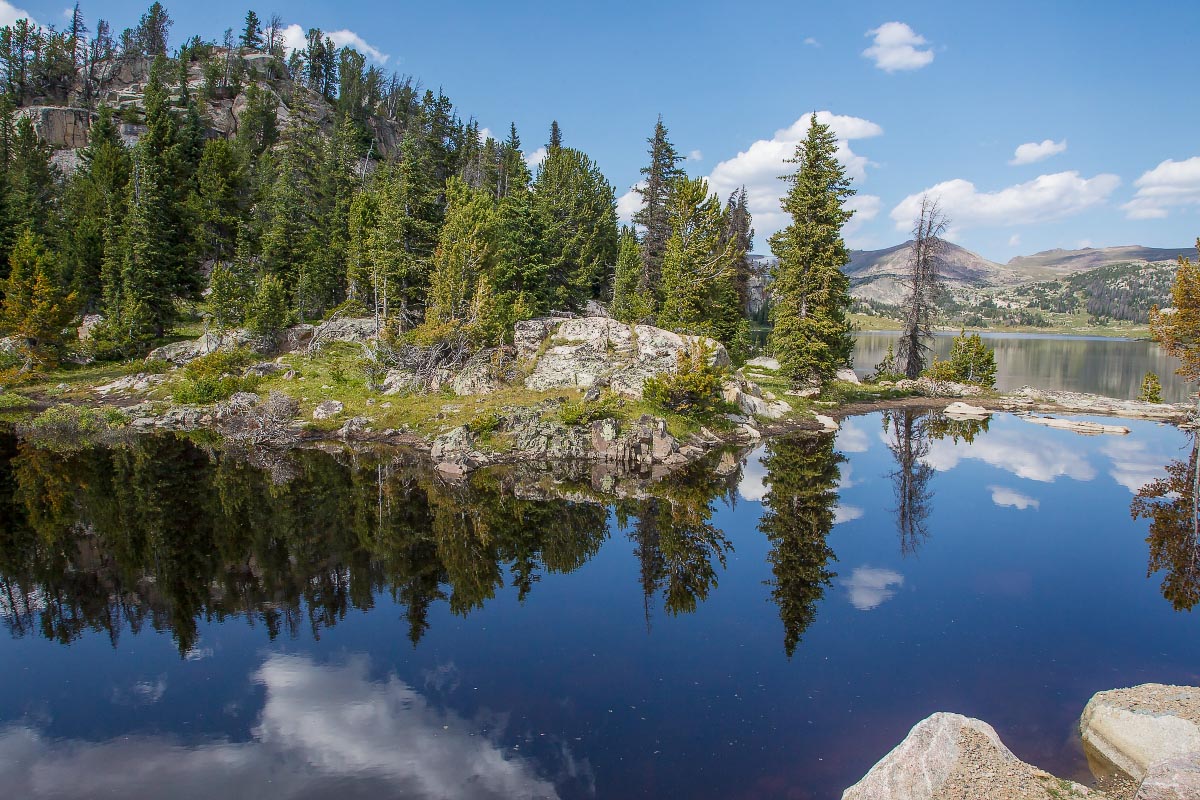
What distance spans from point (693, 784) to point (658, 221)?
52868mm

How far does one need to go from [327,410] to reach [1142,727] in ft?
137

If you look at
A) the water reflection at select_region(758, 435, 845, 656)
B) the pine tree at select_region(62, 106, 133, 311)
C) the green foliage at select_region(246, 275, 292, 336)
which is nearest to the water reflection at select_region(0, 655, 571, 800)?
the water reflection at select_region(758, 435, 845, 656)

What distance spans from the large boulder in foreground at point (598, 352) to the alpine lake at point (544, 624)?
11.2m

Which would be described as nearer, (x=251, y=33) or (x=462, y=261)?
(x=462, y=261)

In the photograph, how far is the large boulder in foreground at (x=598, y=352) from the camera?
42.9 meters

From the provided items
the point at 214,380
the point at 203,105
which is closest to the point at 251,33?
the point at 203,105

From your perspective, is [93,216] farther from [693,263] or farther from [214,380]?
[693,263]

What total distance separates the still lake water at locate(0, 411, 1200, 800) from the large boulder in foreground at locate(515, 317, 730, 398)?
12.6 metres

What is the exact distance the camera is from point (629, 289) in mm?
66188

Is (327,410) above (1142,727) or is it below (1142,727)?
above

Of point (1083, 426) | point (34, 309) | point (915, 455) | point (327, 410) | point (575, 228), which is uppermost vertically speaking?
point (575, 228)

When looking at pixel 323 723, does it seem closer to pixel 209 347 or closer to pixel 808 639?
pixel 808 639

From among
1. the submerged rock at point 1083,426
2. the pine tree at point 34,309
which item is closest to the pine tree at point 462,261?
the pine tree at point 34,309

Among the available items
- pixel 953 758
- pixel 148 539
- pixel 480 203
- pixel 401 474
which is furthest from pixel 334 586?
pixel 480 203
